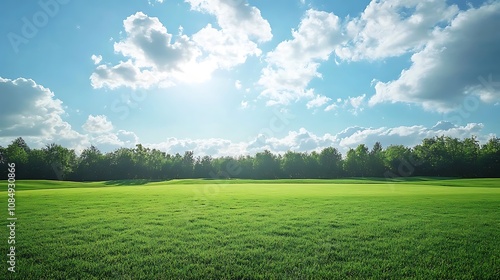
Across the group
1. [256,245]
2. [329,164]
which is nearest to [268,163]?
[329,164]

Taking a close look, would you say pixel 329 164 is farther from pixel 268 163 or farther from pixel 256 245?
pixel 256 245

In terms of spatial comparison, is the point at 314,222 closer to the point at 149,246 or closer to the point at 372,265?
the point at 372,265

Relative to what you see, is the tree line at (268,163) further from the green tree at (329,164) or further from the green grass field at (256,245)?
the green grass field at (256,245)

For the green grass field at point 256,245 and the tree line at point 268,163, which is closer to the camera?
the green grass field at point 256,245

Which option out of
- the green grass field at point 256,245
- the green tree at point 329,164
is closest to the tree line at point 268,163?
the green tree at point 329,164

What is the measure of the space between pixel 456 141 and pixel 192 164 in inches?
4400

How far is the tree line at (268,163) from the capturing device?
95938mm

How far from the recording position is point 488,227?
11.0 meters

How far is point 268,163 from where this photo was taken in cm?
12456

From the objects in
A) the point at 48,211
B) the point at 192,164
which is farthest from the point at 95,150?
the point at 48,211

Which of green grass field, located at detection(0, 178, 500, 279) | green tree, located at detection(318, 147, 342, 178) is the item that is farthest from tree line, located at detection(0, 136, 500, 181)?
green grass field, located at detection(0, 178, 500, 279)

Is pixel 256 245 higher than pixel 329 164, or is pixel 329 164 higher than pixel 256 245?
pixel 329 164

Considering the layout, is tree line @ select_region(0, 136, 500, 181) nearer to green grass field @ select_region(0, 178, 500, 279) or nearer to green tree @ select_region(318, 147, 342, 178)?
green tree @ select_region(318, 147, 342, 178)

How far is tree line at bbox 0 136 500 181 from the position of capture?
3777 inches
